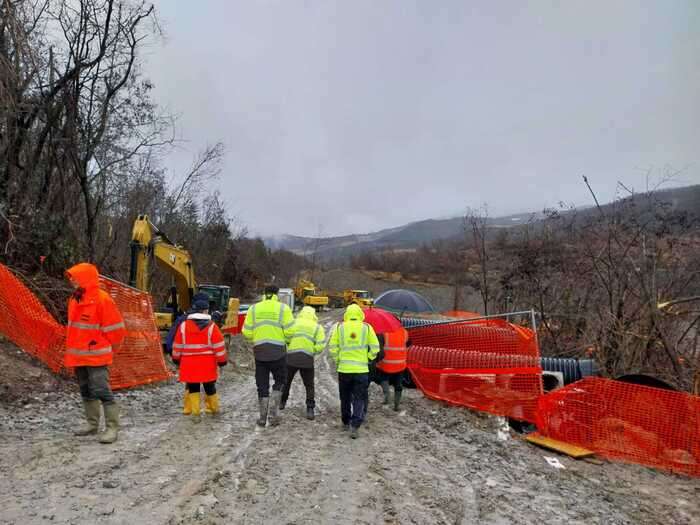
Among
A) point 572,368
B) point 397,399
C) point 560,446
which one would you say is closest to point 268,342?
point 397,399

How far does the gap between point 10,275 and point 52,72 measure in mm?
6190

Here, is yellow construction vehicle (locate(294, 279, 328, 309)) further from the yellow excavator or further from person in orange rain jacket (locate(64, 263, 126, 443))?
person in orange rain jacket (locate(64, 263, 126, 443))

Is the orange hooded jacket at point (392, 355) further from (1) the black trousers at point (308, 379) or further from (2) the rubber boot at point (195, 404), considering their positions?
(2) the rubber boot at point (195, 404)

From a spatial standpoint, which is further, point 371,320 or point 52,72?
point 52,72

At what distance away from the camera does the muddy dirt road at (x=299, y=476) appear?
3.74m

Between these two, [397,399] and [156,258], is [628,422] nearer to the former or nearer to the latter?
[397,399]

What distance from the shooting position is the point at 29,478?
4082 mm

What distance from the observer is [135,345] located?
8.95 m

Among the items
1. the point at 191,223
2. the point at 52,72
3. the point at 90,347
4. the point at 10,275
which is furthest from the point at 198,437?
the point at 191,223

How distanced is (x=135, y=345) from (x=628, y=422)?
802 centimetres

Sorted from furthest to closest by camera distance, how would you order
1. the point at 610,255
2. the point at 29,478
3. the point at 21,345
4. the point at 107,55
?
the point at 107,55 → the point at 610,255 → the point at 21,345 → the point at 29,478

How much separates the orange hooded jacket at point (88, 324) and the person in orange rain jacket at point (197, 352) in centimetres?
122

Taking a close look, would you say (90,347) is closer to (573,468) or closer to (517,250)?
(573,468)

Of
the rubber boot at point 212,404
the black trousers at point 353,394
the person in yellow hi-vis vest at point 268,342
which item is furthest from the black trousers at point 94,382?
the black trousers at point 353,394
